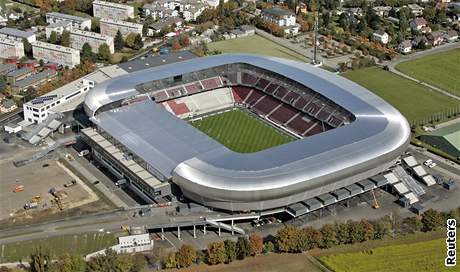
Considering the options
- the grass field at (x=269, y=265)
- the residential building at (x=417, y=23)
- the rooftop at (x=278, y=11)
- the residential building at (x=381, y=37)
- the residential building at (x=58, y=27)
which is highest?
the rooftop at (x=278, y=11)

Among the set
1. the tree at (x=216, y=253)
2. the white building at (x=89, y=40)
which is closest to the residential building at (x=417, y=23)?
the white building at (x=89, y=40)

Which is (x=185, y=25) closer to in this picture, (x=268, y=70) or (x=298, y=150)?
(x=268, y=70)

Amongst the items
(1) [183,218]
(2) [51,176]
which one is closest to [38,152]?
(2) [51,176]

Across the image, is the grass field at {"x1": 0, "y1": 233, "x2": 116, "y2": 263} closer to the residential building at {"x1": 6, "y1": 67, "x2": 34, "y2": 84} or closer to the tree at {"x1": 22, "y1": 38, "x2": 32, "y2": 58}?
the residential building at {"x1": 6, "y1": 67, "x2": 34, "y2": 84}

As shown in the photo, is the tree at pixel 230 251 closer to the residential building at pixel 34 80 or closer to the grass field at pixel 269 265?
the grass field at pixel 269 265

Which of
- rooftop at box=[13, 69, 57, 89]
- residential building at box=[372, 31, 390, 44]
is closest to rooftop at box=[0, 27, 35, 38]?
rooftop at box=[13, 69, 57, 89]

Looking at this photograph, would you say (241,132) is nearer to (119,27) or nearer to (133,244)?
(133,244)

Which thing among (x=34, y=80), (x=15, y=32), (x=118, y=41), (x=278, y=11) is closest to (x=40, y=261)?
(x=34, y=80)
